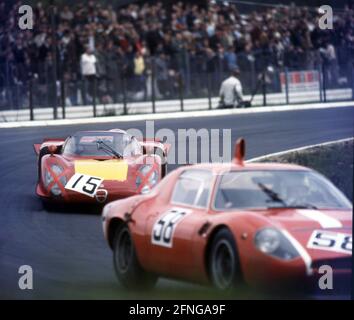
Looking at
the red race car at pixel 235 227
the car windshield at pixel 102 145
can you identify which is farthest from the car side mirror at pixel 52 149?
the red race car at pixel 235 227

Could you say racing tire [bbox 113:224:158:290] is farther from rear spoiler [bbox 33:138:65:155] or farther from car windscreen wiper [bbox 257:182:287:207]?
rear spoiler [bbox 33:138:65:155]

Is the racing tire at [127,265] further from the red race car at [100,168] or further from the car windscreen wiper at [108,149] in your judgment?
the car windscreen wiper at [108,149]

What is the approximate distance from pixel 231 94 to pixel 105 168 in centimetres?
506

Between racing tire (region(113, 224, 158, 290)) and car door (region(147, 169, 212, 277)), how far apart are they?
18cm

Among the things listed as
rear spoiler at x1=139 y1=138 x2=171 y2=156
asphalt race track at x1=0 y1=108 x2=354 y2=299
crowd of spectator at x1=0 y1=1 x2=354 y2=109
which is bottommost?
asphalt race track at x1=0 y1=108 x2=354 y2=299

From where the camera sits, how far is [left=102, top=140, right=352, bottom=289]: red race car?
229 inches

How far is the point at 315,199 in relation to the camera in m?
6.32

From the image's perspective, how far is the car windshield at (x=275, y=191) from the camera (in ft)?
20.5

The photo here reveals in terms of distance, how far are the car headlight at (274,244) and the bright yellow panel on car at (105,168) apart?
3999mm

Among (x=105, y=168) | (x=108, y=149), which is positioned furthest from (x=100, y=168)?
(x=108, y=149)

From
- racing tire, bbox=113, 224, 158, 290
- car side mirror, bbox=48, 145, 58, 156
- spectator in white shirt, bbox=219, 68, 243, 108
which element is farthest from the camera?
spectator in white shirt, bbox=219, 68, 243, 108

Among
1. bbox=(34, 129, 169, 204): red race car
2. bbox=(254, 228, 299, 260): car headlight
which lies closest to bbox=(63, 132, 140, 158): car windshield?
bbox=(34, 129, 169, 204): red race car

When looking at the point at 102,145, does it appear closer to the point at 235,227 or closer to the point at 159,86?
the point at 235,227

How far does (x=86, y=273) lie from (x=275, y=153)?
3424mm
